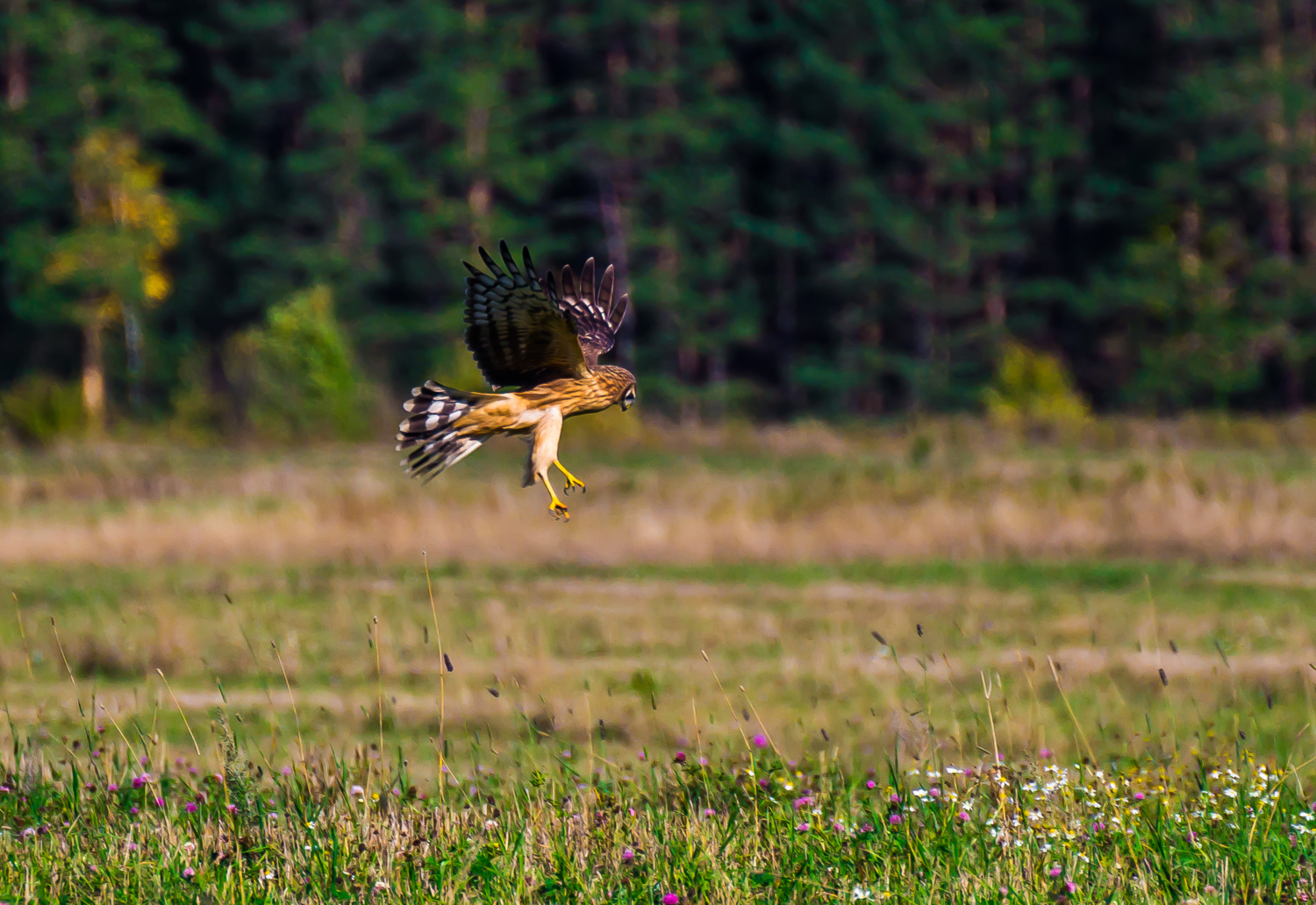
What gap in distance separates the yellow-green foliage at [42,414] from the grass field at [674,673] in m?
2.50

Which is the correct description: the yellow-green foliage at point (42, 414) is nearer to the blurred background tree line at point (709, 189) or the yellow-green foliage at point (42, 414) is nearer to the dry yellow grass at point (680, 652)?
the blurred background tree line at point (709, 189)

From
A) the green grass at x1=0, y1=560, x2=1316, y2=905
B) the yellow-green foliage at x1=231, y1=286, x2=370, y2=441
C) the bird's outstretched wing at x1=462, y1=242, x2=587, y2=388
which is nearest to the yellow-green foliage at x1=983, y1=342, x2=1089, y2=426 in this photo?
the yellow-green foliage at x1=231, y1=286, x2=370, y2=441

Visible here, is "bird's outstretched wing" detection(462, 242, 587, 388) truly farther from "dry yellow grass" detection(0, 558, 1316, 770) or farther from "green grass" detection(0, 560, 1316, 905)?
"dry yellow grass" detection(0, 558, 1316, 770)

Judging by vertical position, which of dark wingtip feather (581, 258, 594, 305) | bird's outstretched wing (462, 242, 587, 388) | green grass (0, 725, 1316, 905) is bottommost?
green grass (0, 725, 1316, 905)

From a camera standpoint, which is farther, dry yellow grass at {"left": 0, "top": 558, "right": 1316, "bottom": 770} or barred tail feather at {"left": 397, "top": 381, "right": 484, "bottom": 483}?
dry yellow grass at {"left": 0, "top": 558, "right": 1316, "bottom": 770}

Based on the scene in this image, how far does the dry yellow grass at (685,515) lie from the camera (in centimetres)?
1909

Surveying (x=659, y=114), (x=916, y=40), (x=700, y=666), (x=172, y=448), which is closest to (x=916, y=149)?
(x=916, y=40)

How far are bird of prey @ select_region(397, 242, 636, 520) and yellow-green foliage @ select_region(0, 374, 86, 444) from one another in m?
29.5

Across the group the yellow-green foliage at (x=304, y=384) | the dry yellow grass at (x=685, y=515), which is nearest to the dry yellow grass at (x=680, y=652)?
the dry yellow grass at (x=685, y=515)

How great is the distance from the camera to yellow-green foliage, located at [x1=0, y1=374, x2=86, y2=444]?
106 feet

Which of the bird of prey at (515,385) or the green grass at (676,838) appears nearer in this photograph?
the bird of prey at (515,385)

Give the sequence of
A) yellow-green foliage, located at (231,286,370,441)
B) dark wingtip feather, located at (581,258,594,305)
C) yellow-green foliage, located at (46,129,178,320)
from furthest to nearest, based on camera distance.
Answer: yellow-green foliage, located at (46,129,178,320), yellow-green foliage, located at (231,286,370,441), dark wingtip feather, located at (581,258,594,305)

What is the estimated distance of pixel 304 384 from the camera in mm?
32469

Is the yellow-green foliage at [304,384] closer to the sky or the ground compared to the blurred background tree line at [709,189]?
closer to the ground
